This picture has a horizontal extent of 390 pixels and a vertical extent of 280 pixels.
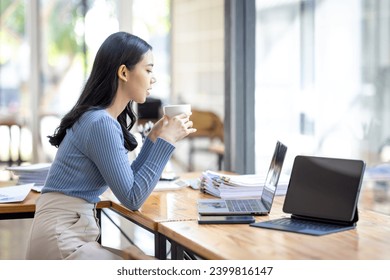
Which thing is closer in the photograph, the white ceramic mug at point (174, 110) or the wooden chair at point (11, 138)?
the white ceramic mug at point (174, 110)

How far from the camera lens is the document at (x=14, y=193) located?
8.49ft

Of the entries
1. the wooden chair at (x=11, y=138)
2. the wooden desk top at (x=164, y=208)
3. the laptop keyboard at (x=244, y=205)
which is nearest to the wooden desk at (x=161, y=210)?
the wooden desk top at (x=164, y=208)

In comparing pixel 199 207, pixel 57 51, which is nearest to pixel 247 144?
pixel 199 207

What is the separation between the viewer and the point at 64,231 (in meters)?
2.12

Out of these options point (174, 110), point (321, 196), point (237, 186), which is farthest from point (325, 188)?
point (174, 110)

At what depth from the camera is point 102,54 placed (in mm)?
2311

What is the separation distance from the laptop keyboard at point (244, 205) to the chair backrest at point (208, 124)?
3.37m

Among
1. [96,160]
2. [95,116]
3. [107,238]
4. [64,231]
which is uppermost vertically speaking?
[95,116]

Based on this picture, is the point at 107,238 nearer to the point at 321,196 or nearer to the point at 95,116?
the point at 95,116

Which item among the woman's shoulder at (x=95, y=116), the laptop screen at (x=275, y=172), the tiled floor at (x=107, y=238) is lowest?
the tiled floor at (x=107, y=238)

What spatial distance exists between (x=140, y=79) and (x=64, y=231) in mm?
584

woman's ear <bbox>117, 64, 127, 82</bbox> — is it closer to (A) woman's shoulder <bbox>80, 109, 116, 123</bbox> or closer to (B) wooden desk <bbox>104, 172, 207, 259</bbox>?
(A) woman's shoulder <bbox>80, 109, 116, 123</bbox>

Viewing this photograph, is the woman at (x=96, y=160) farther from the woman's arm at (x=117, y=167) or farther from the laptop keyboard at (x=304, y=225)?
the laptop keyboard at (x=304, y=225)
